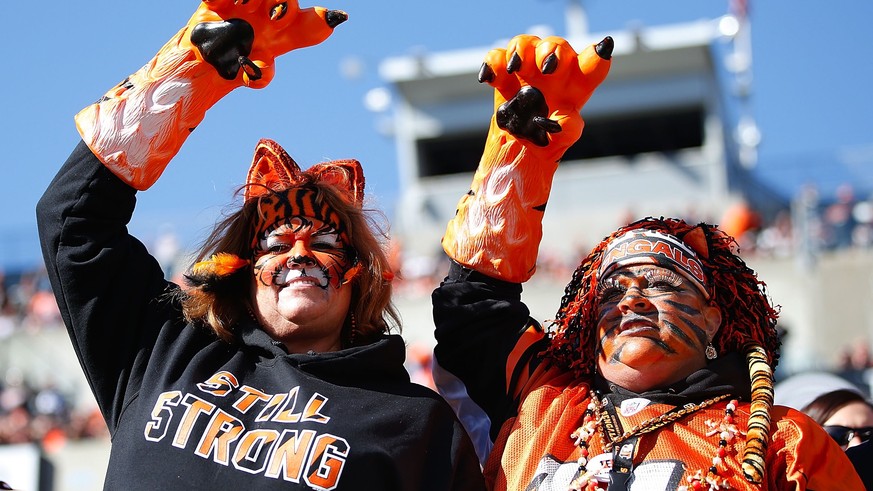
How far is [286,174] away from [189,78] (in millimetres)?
427

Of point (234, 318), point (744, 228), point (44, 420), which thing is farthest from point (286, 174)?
point (744, 228)

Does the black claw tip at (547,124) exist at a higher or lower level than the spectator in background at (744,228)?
higher

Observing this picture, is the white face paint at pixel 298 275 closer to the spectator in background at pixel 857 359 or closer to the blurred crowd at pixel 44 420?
the blurred crowd at pixel 44 420

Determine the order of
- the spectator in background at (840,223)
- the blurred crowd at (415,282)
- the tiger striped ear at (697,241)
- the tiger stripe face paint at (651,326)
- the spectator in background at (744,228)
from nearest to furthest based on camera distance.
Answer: the tiger stripe face paint at (651,326) < the tiger striped ear at (697,241) < the blurred crowd at (415,282) < the spectator in background at (744,228) < the spectator in background at (840,223)

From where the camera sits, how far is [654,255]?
10.8 feet

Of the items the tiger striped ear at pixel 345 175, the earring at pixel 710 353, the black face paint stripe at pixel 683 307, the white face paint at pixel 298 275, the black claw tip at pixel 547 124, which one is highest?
the black claw tip at pixel 547 124

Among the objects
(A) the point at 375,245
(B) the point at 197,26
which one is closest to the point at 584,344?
(A) the point at 375,245

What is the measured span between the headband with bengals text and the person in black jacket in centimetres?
62

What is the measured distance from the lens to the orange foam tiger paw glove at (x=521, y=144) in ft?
11.1

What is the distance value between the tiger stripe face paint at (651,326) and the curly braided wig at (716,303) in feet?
0.21

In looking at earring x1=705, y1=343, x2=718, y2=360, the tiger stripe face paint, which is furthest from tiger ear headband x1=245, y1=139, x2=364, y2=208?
earring x1=705, y1=343, x2=718, y2=360

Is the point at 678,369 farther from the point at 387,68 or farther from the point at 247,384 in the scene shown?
the point at 387,68

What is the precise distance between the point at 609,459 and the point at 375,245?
2.95ft

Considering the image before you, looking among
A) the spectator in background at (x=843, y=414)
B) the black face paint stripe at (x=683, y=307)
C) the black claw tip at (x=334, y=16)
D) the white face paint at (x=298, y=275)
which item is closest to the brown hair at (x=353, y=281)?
the white face paint at (x=298, y=275)
